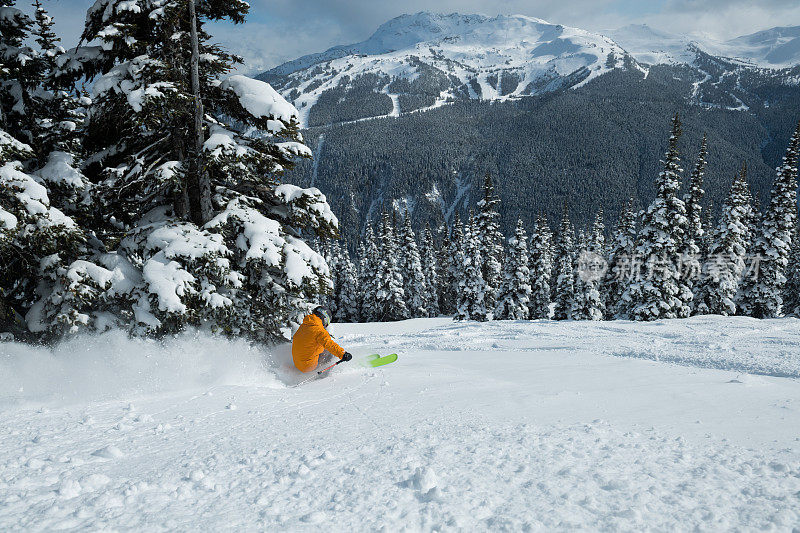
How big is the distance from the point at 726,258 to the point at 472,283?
18546mm

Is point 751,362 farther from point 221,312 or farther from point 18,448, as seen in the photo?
point 18,448

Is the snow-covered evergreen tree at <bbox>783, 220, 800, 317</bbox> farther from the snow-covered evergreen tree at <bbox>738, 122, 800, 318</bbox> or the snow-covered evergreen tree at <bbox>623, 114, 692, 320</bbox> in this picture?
the snow-covered evergreen tree at <bbox>623, 114, 692, 320</bbox>

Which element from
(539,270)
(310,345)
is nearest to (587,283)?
(539,270)

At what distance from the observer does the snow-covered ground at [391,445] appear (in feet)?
9.38

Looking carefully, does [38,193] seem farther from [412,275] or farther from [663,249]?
[412,275]

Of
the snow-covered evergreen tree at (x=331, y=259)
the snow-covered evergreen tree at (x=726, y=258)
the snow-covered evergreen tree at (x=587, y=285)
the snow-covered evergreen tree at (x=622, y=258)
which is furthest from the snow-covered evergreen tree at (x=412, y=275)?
the snow-covered evergreen tree at (x=726, y=258)

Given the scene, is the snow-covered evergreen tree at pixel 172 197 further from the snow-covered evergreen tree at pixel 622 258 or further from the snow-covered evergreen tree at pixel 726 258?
the snow-covered evergreen tree at pixel 726 258

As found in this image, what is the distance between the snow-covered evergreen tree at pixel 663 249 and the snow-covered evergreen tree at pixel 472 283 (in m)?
11.0

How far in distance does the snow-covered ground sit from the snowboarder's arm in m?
0.44

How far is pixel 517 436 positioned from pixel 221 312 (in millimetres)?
6339

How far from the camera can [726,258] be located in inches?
1188

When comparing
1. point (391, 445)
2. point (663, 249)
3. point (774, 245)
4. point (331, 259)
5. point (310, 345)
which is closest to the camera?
point (391, 445)

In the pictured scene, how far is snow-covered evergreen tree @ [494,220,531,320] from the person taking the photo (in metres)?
35.1

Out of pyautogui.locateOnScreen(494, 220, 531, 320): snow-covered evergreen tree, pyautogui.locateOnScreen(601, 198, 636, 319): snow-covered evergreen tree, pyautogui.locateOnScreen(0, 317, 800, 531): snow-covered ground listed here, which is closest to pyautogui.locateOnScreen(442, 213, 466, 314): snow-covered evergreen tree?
pyautogui.locateOnScreen(494, 220, 531, 320): snow-covered evergreen tree
